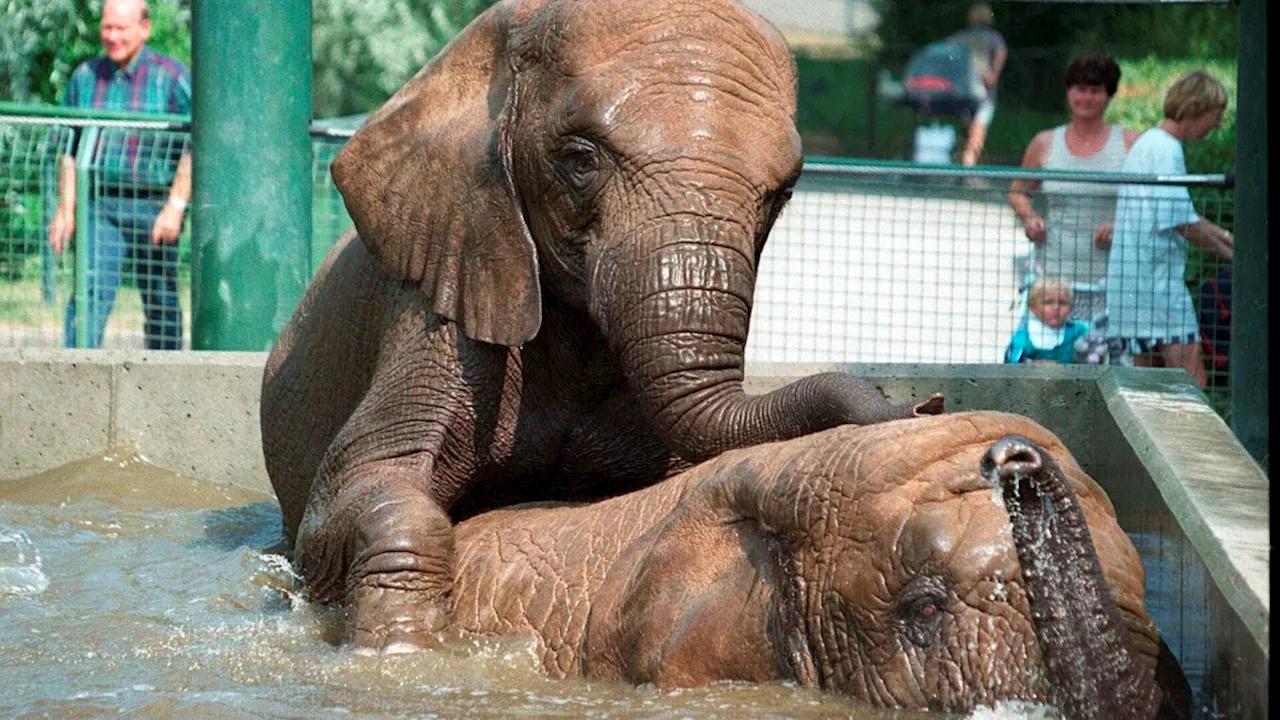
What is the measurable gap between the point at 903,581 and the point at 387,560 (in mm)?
1787

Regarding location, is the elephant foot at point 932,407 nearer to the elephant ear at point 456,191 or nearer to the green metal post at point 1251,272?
the elephant ear at point 456,191

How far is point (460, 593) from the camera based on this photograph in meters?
5.18

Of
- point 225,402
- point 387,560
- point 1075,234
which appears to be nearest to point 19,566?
point 387,560

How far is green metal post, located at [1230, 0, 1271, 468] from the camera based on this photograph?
7.67m

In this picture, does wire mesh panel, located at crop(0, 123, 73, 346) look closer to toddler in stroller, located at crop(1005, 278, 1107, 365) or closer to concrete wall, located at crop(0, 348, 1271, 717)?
concrete wall, located at crop(0, 348, 1271, 717)

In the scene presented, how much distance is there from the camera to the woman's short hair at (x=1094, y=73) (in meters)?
10.2

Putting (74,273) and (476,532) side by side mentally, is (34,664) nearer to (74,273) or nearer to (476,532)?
(476,532)

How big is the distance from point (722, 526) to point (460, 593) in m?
1.17

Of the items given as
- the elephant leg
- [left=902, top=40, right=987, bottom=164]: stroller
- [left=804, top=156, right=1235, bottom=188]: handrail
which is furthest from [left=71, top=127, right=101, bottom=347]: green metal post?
[left=902, top=40, right=987, bottom=164]: stroller

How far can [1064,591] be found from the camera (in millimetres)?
3674

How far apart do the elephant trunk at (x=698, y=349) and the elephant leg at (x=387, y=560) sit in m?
0.67

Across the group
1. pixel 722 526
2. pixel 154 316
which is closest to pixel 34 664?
pixel 722 526

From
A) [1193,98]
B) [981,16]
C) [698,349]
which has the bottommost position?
[698,349]

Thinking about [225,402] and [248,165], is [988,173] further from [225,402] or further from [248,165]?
[225,402]
